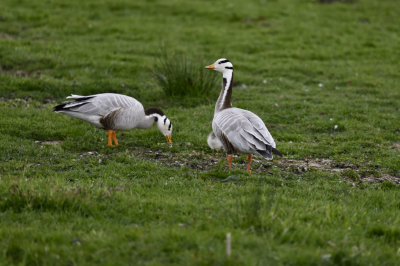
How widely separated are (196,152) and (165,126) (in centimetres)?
93

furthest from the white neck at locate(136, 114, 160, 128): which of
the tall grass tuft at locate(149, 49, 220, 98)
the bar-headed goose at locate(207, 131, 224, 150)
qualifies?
the tall grass tuft at locate(149, 49, 220, 98)

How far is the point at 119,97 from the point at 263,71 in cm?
869

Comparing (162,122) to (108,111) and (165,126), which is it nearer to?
(165,126)

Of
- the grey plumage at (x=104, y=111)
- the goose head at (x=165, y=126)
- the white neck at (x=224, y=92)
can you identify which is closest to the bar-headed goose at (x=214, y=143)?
the white neck at (x=224, y=92)

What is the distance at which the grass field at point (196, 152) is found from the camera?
15.0 feet

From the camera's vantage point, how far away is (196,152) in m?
9.34

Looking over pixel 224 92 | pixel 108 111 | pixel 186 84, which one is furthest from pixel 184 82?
pixel 108 111

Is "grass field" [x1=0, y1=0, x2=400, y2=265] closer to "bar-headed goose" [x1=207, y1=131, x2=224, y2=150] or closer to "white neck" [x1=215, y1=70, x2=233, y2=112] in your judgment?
"bar-headed goose" [x1=207, y1=131, x2=224, y2=150]

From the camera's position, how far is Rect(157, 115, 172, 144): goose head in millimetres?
9453

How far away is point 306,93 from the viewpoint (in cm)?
1438

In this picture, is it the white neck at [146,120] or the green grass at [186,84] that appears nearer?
the white neck at [146,120]

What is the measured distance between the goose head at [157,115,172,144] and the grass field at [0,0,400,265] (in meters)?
0.33

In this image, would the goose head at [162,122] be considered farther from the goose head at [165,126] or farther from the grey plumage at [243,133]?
the grey plumage at [243,133]

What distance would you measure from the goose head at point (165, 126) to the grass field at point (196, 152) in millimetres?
326
